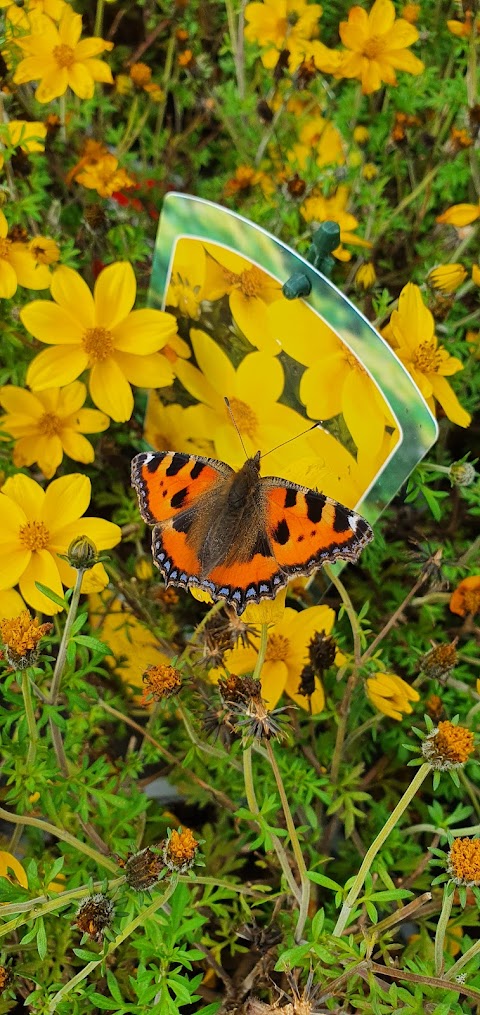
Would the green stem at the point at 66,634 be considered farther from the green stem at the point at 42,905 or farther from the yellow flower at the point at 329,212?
the yellow flower at the point at 329,212

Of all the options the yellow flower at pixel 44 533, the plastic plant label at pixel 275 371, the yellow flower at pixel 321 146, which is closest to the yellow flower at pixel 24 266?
the plastic plant label at pixel 275 371

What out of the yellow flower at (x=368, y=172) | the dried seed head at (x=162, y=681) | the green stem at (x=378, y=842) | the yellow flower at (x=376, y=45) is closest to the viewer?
the green stem at (x=378, y=842)

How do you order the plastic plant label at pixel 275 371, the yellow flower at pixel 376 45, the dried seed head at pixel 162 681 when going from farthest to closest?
the yellow flower at pixel 376 45, the plastic plant label at pixel 275 371, the dried seed head at pixel 162 681

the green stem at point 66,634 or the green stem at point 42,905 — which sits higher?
the green stem at point 66,634

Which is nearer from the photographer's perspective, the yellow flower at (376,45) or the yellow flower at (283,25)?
the yellow flower at (376,45)

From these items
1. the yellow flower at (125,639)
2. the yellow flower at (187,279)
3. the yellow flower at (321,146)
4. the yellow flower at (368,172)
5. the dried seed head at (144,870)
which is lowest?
the yellow flower at (125,639)

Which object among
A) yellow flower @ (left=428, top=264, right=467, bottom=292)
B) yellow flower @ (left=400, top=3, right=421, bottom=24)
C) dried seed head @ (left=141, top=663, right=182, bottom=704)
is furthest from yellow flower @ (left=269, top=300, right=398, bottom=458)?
yellow flower @ (left=400, top=3, right=421, bottom=24)

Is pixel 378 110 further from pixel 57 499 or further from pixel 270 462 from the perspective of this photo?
pixel 57 499

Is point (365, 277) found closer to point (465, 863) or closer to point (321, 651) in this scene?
point (321, 651)

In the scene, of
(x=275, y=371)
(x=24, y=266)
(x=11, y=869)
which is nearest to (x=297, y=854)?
(x=11, y=869)
